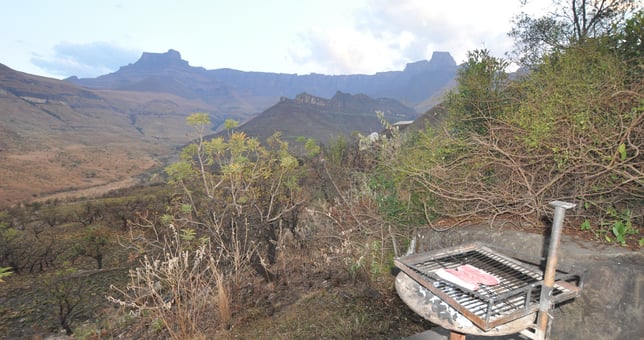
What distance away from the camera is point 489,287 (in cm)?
213

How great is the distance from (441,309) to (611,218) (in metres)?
2.27

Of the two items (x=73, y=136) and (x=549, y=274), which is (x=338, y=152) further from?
(x=73, y=136)

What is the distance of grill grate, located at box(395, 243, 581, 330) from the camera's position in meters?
1.73

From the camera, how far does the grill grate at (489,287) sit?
1.73 metres

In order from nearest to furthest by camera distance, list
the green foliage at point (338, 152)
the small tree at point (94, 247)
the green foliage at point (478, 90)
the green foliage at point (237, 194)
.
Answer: the green foliage at point (478, 90) → the green foliage at point (237, 194) → the small tree at point (94, 247) → the green foliage at point (338, 152)

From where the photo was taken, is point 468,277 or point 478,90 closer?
point 468,277

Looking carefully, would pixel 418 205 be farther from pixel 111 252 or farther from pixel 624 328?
pixel 111 252

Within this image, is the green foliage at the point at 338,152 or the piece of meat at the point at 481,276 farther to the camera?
the green foliage at the point at 338,152

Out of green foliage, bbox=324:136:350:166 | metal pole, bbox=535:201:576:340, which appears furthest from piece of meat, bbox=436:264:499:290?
green foliage, bbox=324:136:350:166

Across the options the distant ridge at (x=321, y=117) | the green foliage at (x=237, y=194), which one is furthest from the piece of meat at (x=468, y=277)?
the distant ridge at (x=321, y=117)

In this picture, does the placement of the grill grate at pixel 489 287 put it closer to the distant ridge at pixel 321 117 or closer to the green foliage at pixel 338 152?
the green foliage at pixel 338 152

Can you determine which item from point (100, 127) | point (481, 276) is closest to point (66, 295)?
point (481, 276)

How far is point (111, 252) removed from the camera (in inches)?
361

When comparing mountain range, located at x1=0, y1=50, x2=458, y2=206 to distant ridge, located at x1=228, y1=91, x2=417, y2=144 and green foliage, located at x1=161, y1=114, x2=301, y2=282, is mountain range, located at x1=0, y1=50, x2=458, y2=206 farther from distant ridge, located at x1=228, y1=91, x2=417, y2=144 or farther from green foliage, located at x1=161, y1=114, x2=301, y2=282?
green foliage, located at x1=161, y1=114, x2=301, y2=282
